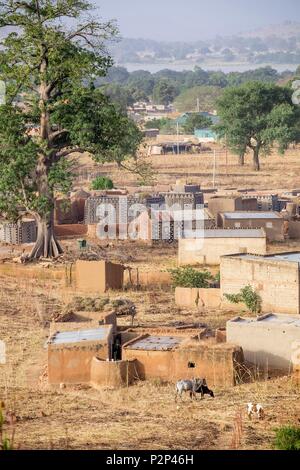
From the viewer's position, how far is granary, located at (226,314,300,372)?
25.1m

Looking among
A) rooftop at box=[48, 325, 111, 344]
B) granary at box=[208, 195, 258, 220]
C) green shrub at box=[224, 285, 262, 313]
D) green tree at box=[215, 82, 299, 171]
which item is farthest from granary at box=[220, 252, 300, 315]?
green tree at box=[215, 82, 299, 171]

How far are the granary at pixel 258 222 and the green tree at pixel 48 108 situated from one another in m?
4.14

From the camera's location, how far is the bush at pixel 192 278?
33281 mm

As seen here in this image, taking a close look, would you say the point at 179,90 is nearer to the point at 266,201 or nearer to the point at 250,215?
the point at 266,201

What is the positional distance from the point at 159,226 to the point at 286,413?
818 inches

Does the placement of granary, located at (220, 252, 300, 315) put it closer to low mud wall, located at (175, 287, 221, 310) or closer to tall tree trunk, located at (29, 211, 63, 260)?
low mud wall, located at (175, 287, 221, 310)

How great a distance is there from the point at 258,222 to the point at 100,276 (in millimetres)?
9261

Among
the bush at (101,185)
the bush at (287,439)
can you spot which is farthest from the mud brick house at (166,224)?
the bush at (287,439)

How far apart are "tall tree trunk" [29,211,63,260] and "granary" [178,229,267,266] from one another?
4.26 m

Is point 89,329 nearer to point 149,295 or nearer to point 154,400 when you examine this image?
point 154,400

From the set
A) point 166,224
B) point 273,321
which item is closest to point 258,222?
point 166,224

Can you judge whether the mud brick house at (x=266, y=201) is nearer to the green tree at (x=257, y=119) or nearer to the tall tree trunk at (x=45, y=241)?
the tall tree trunk at (x=45, y=241)
